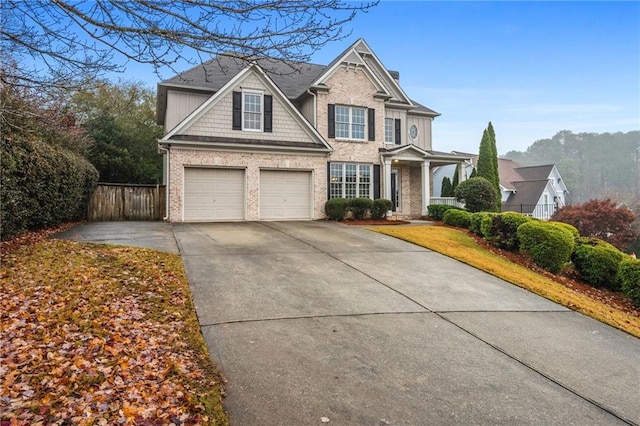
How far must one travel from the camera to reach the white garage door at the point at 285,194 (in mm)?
16047

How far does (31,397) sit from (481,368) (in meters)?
4.05

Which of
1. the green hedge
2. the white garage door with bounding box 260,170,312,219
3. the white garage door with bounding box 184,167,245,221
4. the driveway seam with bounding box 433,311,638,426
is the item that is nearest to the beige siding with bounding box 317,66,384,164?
the white garage door with bounding box 260,170,312,219

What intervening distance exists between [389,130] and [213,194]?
9.91 m

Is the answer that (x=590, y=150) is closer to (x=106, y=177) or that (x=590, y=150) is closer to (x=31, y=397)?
(x=106, y=177)

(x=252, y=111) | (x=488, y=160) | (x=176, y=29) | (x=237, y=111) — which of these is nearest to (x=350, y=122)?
(x=252, y=111)

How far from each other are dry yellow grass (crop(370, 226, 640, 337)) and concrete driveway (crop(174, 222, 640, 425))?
0.53 metres

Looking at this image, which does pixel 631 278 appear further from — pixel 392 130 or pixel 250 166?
pixel 392 130

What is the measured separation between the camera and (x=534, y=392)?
351 centimetres

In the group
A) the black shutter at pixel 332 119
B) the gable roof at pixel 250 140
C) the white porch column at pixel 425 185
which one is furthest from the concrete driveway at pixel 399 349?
the white porch column at pixel 425 185

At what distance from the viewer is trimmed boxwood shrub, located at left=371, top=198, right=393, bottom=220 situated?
16.5 meters

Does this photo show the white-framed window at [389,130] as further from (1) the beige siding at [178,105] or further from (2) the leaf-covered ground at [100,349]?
(2) the leaf-covered ground at [100,349]

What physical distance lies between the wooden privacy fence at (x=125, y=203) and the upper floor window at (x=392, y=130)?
451 inches

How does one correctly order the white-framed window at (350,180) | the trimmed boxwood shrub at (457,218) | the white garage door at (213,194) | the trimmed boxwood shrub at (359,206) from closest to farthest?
1. the white garage door at (213,194)
2. the trimmed boxwood shrub at (457,218)
3. the trimmed boxwood shrub at (359,206)
4. the white-framed window at (350,180)

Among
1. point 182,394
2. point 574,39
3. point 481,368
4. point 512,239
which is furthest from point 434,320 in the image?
point 574,39
